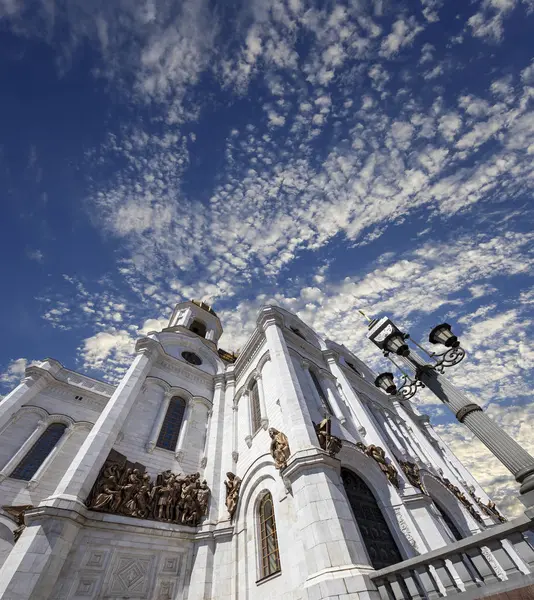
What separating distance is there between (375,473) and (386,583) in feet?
16.3

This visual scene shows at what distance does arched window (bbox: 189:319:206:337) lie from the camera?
87.9ft

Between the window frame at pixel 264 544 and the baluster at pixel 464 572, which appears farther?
the window frame at pixel 264 544

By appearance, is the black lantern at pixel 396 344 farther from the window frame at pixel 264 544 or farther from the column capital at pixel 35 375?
the column capital at pixel 35 375

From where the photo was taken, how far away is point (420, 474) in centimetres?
1316

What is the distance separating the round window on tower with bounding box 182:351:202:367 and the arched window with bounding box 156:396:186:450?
12.8ft

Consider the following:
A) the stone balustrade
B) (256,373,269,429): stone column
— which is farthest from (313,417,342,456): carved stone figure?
the stone balustrade

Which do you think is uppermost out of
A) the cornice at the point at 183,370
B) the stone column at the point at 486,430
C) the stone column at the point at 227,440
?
the cornice at the point at 183,370

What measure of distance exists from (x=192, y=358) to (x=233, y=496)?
34.9 ft

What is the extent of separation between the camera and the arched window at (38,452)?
12508 millimetres

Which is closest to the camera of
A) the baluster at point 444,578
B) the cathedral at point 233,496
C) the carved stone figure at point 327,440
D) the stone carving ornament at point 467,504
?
the baluster at point 444,578

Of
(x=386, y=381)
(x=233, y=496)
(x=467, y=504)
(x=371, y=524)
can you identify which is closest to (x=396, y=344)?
(x=386, y=381)

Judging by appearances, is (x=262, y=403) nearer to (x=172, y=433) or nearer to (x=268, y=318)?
(x=268, y=318)

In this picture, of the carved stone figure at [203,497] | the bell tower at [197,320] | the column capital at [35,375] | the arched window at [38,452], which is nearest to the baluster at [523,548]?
the carved stone figure at [203,497]

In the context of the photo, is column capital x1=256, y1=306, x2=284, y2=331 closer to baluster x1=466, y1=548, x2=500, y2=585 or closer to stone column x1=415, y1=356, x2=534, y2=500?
stone column x1=415, y1=356, x2=534, y2=500
